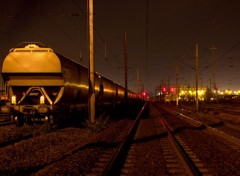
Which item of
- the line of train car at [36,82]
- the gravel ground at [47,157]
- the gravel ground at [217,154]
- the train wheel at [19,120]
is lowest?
the gravel ground at [217,154]

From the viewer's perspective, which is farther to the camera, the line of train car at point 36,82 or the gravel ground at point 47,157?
the line of train car at point 36,82

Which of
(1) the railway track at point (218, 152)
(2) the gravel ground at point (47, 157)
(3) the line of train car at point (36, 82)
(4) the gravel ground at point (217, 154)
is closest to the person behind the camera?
(2) the gravel ground at point (47, 157)

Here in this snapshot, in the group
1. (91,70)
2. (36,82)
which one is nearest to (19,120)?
(36,82)

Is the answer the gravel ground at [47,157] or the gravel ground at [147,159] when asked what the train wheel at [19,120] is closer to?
the gravel ground at [47,157]

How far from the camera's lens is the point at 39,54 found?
49.4 feet

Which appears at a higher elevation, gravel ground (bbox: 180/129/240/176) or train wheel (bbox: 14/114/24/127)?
train wheel (bbox: 14/114/24/127)

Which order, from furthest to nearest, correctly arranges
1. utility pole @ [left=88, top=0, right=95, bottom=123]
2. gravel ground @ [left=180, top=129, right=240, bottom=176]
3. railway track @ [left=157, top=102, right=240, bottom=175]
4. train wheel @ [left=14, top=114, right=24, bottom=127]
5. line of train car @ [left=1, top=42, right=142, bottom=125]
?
utility pole @ [left=88, top=0, right=95, bottom=123], train wheel @ [left=14, top=114, right=24, bottom=127], line of train car @ [left=1, top=42, right=142, bottom=125], railway track @ [left=157, top=102, right=240, bottom=175], gravel ground @ [left=180, top=129, right=240, bottom=176]

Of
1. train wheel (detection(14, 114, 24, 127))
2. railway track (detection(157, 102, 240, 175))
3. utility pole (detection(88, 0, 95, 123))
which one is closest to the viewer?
railway track (detection(157, 102, 240, 175))

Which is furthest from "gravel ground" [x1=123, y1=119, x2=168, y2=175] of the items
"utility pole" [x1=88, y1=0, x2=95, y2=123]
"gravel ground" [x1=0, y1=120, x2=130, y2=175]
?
"utility pole" [x1=88, y1=0, x2=95, y2=123]

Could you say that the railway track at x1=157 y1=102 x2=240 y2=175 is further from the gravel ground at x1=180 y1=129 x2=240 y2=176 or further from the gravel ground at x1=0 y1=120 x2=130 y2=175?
the gravel ground at x1=0 y1=120 x2=130 y2=175

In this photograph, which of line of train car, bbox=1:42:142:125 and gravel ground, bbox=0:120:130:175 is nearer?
gravel ground, bbox=0:120:130:175

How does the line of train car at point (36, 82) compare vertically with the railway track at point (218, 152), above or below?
above

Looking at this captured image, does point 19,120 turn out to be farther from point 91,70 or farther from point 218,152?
point 218,152

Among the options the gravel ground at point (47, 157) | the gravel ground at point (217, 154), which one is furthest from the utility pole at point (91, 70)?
the gravel ground at point (217, 154)
